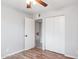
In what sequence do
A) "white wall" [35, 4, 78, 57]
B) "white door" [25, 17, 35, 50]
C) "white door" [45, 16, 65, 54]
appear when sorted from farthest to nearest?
"white door" [25, 17, 35, 50], "white door" [45, 16, 65, 54], "white wall" [35, 4, 78, 57]

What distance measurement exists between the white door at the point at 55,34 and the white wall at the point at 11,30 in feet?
4.89

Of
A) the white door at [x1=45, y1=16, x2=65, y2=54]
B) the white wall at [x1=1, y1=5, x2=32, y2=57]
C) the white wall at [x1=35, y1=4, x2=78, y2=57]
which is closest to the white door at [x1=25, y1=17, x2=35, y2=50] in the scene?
the white wall at [x1=1, y1=5, x2=32, y2=57]

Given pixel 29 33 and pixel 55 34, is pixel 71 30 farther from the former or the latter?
pixel 29 33

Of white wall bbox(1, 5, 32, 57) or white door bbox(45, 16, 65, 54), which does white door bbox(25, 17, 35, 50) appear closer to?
white wall bbox(1, 5, 32, 57)

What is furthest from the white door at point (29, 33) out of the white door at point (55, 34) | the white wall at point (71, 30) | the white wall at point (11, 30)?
the white wall at point (71, 30)

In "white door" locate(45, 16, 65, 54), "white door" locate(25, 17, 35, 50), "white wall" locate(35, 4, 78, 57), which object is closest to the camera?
"white wall" locate(35, 4, 78, 57)

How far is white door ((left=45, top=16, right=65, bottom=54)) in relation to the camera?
11.7 feet

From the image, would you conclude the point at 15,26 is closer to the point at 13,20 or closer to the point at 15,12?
the point at 13,20

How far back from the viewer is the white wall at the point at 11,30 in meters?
3.04

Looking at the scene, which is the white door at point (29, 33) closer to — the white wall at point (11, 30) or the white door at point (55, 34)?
the white wall at point (11, 30)

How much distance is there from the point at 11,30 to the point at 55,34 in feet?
7.60

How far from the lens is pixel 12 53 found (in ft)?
11.1

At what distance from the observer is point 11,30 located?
335 centimetres

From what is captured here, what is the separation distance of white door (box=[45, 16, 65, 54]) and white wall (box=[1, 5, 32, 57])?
149 centimetres
